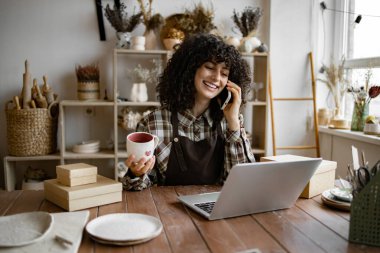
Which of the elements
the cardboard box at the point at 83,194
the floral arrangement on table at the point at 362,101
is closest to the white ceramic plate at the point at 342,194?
the cardboard box at the point at 83,194

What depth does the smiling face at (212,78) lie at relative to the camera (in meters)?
1.91

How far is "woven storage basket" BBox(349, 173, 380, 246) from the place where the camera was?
1.09 meters

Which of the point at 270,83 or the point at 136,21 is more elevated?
the point at 136,21

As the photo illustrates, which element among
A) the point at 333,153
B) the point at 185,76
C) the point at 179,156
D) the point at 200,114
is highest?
the point at 185,76

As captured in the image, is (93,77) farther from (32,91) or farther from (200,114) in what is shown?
(200,114)

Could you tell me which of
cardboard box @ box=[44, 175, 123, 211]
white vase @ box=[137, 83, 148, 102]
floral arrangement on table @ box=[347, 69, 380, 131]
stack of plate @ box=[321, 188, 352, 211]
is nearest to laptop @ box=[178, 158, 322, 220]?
stack of plate @ box=[321, 188, 352, 211]

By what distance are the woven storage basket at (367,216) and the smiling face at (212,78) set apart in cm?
96

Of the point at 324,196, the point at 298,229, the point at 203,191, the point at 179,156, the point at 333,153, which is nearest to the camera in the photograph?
the point at 298,229

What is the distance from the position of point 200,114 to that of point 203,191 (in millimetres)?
568

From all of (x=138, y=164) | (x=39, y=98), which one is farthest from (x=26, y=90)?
(x=138, y=164)

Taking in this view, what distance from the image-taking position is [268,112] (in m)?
3.62

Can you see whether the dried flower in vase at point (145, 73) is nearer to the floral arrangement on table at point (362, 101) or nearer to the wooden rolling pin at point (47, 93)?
the wooden rolling pin at point (47, 93)

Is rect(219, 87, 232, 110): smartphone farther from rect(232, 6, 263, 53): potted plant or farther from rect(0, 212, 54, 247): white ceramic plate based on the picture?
rect(232, 6, 263, 53): potted plant

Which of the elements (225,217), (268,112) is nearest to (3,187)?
(268,112)
